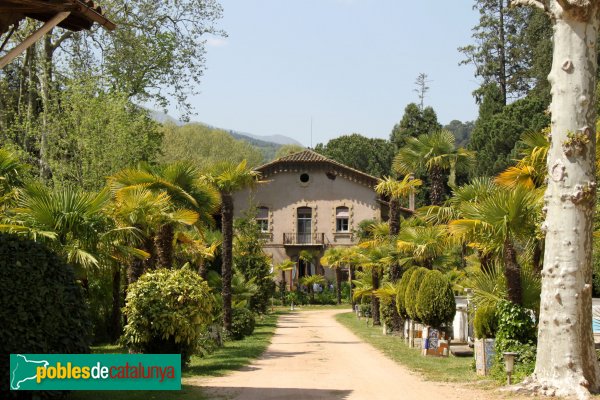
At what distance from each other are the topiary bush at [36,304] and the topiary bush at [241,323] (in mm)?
16225

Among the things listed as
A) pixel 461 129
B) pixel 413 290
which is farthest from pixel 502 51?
pixel 461 129

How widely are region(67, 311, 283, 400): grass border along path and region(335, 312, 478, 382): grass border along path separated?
3.36m

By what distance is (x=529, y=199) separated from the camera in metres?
14.2

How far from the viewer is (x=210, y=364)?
17312mm

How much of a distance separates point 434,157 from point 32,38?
66.8 feet

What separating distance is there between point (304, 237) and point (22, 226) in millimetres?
45561

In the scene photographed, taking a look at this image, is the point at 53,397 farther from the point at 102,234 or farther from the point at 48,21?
the point at 102,234

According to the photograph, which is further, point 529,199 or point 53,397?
point 529,199

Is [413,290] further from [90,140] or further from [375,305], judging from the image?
[375,305]

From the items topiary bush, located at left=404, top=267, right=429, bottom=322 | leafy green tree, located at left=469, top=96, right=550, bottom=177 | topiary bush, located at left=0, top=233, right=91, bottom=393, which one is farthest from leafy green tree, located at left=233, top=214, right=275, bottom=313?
topiary bush, located at left=0, top=233, right=91, bottom=393

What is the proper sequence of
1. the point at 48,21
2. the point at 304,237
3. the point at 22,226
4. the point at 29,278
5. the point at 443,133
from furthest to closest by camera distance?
the point at 304,237 < the point at 443,133 < the point at 22,226 < the point at 48,21 < the point at 29,278

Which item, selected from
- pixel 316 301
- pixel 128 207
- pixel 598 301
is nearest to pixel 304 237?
pixel 316 301

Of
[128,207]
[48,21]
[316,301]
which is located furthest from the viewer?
[316,301]

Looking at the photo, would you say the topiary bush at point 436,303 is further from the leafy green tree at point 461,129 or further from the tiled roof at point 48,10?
the leafy green tree at point 461,129
